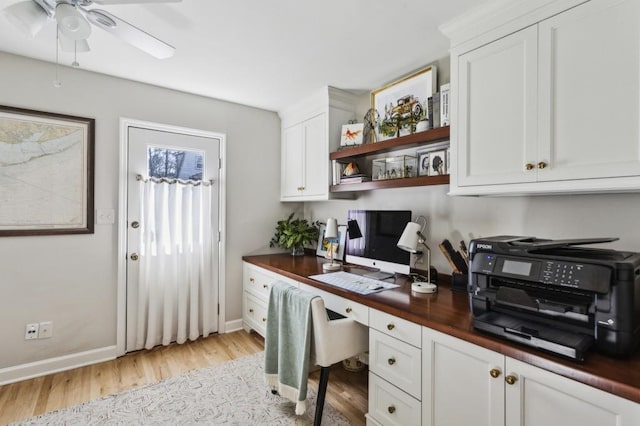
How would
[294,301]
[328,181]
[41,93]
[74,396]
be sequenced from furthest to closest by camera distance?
[328,181], [41,93], [74,396], [294,301]

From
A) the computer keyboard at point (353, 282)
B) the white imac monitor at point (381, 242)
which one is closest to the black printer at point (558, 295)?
the computer keyboard at point (353, 282)

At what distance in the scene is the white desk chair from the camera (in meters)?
1.74

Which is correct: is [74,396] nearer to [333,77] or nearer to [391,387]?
[391,387]

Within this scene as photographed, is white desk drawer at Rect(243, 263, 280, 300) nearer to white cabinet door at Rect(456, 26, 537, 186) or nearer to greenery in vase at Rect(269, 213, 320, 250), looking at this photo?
greenery in vase at Rect(269, 213, 320, 250)

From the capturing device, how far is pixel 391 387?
166 centimetres

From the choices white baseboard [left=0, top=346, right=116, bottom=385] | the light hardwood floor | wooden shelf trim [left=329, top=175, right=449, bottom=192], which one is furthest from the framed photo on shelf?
white baseboard [left=0, top=346, right=116, bottom=385]

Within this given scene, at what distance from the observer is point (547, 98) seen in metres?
1.41

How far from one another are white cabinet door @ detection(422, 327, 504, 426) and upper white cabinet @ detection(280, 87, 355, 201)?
167cm

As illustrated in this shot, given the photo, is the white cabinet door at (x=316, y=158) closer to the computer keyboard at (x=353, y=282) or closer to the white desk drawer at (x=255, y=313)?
the computer keyboard at (x=353, y=282)

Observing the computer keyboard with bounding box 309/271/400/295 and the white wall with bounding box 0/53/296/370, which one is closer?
the computer keyboard with bounding box 309/271/400/295

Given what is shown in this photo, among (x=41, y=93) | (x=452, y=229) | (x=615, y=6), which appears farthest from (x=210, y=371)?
(x=615, y=6)

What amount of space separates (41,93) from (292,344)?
2622 millimetres

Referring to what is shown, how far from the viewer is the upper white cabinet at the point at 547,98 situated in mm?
1223

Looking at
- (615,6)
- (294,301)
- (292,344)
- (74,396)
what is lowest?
(74,396)
